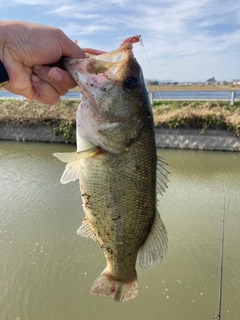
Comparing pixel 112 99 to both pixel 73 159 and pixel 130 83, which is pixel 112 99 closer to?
pixel 130 83

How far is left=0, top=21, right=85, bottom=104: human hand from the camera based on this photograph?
64.2 inches

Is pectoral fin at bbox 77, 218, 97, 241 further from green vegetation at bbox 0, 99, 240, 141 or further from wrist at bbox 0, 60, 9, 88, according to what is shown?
green vegetation at bbox 0, 99, 240, 141

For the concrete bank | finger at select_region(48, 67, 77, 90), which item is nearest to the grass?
the concrete bank

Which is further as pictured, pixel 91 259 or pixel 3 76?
pixel 91 259

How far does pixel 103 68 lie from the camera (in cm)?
158

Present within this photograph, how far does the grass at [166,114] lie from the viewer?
12336 mm

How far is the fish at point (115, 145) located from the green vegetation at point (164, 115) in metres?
10.9

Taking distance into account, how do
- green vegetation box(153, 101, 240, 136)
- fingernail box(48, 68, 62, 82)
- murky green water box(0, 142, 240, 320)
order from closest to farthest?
fingernail box(48, 68, 62, 82) → murky green water box(0, 142, 240, 320) → green vegetation box(153, 101, 240, 136)

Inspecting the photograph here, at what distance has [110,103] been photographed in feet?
5.34

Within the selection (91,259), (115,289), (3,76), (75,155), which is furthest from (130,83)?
(91,259)

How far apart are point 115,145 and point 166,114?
461 inches

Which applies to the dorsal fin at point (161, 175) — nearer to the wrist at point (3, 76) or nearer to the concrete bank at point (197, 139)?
the wrist at point (3, 76)

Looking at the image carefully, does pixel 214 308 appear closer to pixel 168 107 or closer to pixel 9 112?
pixel 168 107

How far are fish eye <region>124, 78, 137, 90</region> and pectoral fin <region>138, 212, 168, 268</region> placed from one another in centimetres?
70
